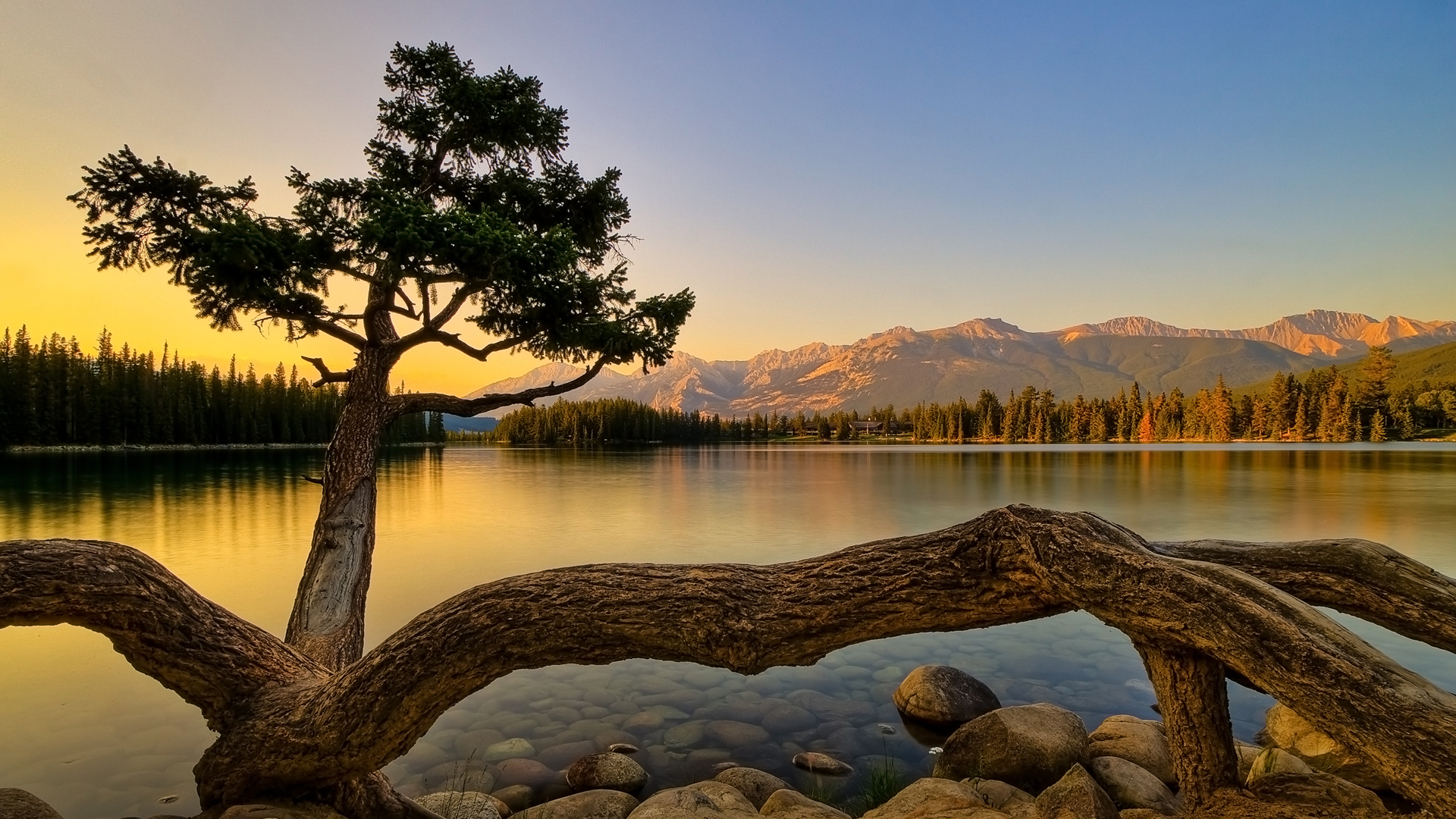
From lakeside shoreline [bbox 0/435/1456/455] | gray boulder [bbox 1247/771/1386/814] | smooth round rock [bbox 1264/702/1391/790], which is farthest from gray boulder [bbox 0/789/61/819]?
lakeside shoreline [bbox 0/435/1456/455]

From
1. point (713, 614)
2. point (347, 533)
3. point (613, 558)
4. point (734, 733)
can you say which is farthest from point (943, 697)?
point (613, 558)

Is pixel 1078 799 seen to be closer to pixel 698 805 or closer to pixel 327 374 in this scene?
pixel 698 805

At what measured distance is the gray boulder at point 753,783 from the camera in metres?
5.77

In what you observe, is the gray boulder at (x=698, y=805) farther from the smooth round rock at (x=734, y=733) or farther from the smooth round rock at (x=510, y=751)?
the smooth round rock at (x=510, y=751)

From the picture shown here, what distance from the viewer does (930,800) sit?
15.9ft

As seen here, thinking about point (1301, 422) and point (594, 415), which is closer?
point (1301, 422)

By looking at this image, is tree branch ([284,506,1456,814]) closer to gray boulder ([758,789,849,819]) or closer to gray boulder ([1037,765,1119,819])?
gray boulder ([1037,765,1119,819])

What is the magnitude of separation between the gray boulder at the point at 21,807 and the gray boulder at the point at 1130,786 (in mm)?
7187

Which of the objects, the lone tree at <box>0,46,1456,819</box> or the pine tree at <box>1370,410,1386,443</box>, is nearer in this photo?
the lone tree at <box>0,46,1456,819</box>

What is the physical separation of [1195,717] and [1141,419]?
155m

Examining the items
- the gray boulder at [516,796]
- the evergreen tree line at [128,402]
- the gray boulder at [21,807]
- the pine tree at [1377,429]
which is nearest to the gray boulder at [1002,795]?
the gray boulder at [516,796]

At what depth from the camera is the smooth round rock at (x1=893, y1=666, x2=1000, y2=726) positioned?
765 cm

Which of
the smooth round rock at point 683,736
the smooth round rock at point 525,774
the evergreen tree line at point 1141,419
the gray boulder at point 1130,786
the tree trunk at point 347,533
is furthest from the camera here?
the evergreen tree line at point 1141,419

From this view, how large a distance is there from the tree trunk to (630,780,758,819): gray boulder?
3.54m
